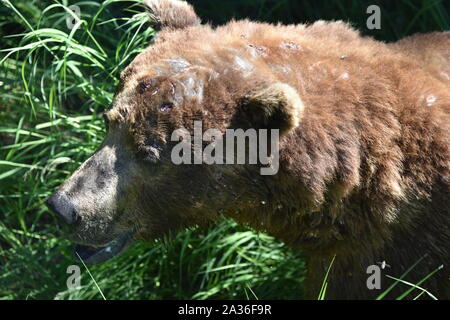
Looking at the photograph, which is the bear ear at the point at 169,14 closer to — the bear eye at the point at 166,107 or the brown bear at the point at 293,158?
the brown bear at the point at 293,158

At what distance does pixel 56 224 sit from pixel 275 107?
2.67 m

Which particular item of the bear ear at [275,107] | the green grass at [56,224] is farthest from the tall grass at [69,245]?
the bear ear at [275,107]

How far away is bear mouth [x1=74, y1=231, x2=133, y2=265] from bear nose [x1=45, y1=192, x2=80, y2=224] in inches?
12.1

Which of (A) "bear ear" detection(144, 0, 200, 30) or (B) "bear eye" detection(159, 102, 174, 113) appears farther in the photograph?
(A) "bear ear" detection(144, 0, 200, 30)

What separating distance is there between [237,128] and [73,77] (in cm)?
215

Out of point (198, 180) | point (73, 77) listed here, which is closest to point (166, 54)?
point (198, 180)

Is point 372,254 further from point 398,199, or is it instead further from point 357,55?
point 357,55

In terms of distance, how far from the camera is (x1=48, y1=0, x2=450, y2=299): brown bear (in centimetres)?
366

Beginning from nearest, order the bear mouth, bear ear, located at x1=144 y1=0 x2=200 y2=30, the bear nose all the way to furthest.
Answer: the bear nose → the bear mouth → bear ear, located at x1=144 y1=0 x2=200 y2=30

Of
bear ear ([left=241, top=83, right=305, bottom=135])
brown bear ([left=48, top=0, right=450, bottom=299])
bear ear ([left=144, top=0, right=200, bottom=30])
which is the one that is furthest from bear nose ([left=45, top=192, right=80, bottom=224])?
bear ear ([left=144, top=0, right=200, bottom=30])

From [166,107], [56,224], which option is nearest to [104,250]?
[166,107]

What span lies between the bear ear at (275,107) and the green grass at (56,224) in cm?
150
